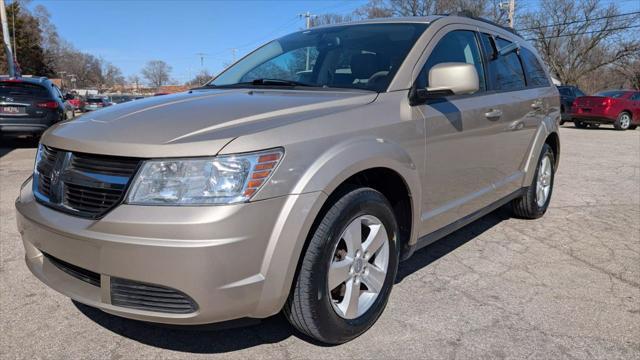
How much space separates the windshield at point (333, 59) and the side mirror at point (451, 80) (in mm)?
235

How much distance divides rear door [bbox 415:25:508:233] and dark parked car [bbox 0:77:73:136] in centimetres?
902

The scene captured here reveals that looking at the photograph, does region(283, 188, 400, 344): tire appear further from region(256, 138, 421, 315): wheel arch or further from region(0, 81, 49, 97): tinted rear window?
region(0, 81, 49, 97): tinted rear window

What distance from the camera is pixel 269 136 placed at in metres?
2.06

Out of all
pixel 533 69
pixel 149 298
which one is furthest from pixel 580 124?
pixel 149 298

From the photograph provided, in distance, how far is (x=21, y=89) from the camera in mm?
9797

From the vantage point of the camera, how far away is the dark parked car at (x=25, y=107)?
9578 mm

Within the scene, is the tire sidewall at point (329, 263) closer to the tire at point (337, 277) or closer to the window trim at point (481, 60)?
the tire at point (337, 277)

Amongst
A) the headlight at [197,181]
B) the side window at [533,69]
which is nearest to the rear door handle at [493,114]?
the side window at [533,69]

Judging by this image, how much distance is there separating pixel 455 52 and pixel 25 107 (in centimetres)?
930

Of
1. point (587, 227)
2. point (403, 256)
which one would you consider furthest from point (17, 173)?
point (587, 227)

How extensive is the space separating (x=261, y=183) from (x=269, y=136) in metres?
0.21

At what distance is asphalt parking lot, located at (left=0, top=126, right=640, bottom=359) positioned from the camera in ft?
8.15

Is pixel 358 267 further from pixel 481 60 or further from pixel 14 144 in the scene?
A: pixel 14 144

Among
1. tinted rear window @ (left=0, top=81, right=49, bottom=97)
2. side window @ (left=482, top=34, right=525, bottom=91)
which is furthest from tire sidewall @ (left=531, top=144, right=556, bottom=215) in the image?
tinted rear window @ (left=0, top=81, right=49, bottom=97)
